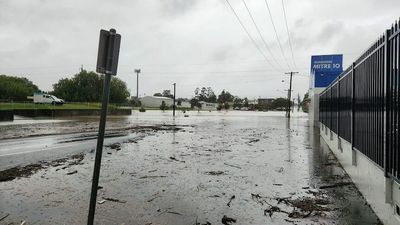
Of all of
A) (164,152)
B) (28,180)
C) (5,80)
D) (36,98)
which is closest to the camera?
(28,180)

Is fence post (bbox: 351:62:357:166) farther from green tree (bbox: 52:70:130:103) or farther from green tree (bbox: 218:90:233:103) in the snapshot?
green tree (bbox: 218:90:233:103)

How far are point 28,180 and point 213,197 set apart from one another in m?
4.16

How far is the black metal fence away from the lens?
4773 millimetres

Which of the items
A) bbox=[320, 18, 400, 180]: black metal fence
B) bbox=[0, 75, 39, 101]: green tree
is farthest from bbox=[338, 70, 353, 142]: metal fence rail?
bbox=[0, 75, 39, 101]: green tree

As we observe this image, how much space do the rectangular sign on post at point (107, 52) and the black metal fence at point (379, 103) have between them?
363cm

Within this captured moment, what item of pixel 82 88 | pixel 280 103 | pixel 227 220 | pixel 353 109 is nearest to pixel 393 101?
pixel 227 220

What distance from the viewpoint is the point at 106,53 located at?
4.91 m

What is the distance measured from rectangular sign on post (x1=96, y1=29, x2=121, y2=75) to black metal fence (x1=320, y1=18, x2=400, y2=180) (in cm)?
363

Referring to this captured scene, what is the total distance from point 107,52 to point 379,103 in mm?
4114

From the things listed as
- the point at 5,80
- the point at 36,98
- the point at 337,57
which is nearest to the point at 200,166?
the point at 337,57

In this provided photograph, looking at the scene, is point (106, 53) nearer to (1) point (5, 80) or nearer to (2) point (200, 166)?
(2) point (200, 166)

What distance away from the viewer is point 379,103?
5.66m

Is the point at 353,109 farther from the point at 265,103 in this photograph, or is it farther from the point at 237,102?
the point at 237,102

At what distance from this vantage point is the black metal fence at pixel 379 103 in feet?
15.7
